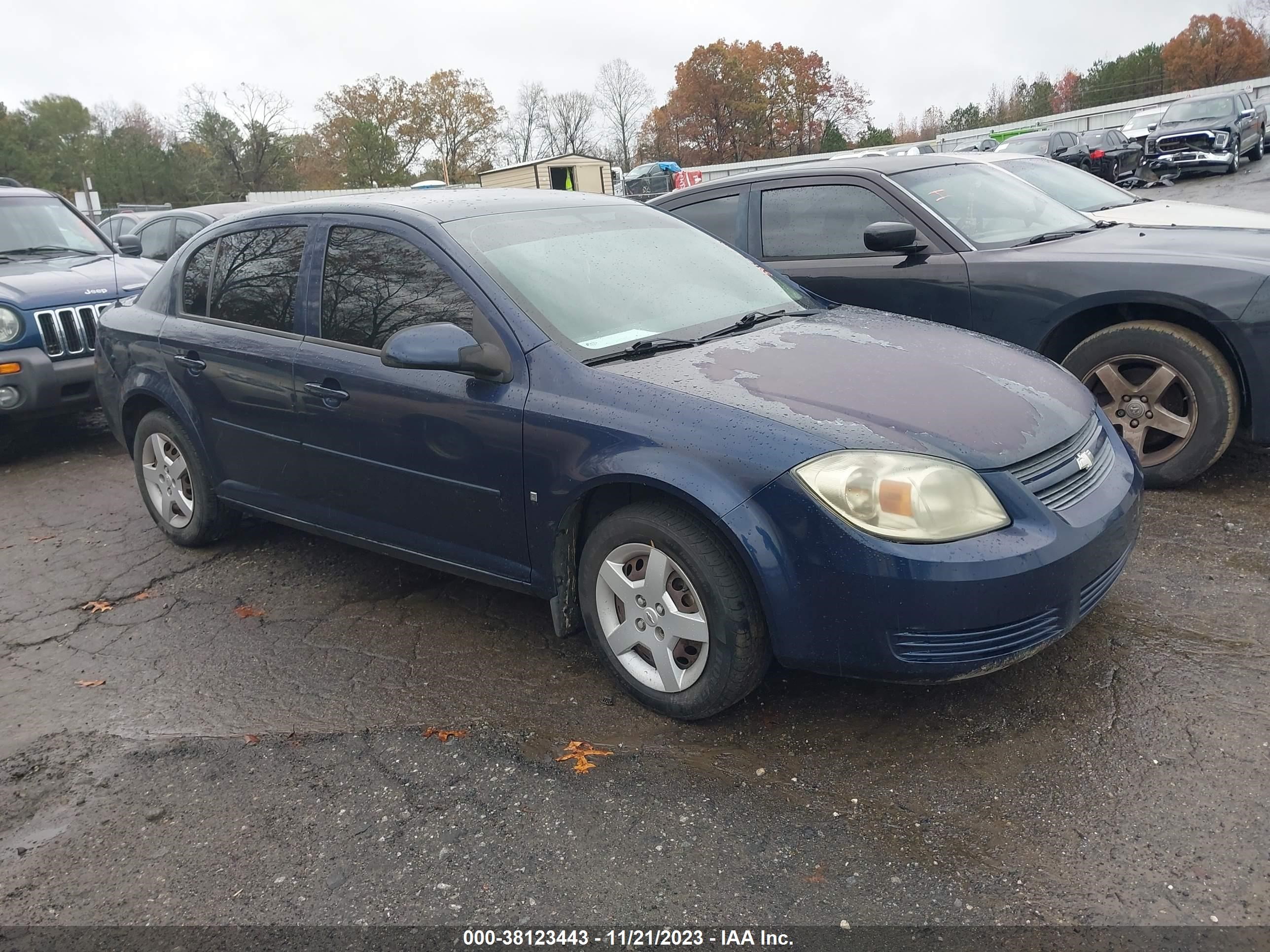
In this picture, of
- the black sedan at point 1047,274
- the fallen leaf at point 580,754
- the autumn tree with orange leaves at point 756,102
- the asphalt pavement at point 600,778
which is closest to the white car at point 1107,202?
the black sedan at point 1047,274

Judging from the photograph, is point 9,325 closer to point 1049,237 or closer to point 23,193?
point 23,193

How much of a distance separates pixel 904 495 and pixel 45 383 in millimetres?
6439

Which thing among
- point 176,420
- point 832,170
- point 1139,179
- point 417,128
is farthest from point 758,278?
point 417,128

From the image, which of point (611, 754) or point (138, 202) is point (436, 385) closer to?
point (611, 754)

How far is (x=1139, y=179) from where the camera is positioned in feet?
73.5

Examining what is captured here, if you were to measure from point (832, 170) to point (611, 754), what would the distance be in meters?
4.02

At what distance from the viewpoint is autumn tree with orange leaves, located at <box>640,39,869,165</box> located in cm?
6269

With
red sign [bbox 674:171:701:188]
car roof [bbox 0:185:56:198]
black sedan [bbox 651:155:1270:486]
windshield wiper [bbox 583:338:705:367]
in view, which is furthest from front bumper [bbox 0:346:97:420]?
red sign [bbox 674:171:701:188]

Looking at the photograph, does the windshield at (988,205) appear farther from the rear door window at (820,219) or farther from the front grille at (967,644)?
the front grille at (967,644)

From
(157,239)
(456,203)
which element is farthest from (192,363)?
(157,239)

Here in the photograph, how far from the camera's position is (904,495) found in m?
2.71

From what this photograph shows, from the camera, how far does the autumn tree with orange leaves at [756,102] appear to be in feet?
206

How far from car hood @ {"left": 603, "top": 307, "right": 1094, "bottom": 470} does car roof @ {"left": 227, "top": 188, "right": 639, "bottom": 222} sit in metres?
1.09

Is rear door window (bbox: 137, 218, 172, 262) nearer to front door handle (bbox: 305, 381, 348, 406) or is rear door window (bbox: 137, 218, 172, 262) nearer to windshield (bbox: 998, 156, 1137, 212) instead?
front door handle (bbox: 305, 381, 348, 406)
